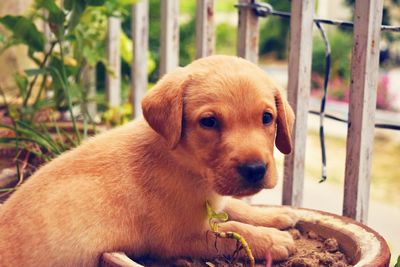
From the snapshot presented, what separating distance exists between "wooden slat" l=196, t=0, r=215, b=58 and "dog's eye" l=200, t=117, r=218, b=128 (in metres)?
1.34

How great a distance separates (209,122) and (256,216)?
0.53m

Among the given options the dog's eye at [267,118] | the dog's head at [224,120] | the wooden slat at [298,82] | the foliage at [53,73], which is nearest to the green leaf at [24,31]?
the foliage at [53,73]

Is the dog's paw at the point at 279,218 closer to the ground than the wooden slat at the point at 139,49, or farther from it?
closer to the ground

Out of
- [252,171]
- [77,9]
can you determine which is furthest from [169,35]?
[252,171]

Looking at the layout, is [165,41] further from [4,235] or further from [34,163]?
[4,235]

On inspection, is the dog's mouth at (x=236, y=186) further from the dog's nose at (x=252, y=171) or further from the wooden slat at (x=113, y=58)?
the wooden slat at (x=113, y=58)

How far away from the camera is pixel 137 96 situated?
3.82 metres

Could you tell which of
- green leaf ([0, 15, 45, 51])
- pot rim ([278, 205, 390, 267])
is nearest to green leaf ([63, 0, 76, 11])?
green leaf ([0, 15, 45, 51])

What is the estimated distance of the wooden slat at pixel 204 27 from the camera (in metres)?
3.07

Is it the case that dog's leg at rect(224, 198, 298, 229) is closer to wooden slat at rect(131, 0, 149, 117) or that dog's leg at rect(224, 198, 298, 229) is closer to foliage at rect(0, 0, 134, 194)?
foliage at rect(0, 0, 134, 194)

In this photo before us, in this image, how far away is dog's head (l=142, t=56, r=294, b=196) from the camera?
68.6 inches

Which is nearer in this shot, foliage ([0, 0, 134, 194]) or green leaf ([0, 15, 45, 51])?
foliage ([0, 0, 134, 194])

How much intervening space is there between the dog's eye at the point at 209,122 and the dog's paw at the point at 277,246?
1.34 feet

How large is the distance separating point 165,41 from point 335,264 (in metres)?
1.88
